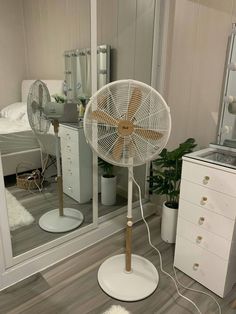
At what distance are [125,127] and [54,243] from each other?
1.11m

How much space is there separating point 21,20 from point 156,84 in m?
1.17

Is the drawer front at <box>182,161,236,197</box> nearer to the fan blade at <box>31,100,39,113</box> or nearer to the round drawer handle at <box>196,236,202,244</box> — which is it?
the round drawer handle at <box>196,236,202,244</box>

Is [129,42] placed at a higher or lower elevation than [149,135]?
higher

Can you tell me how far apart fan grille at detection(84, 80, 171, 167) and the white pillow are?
0.80 m

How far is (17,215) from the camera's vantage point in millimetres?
2012

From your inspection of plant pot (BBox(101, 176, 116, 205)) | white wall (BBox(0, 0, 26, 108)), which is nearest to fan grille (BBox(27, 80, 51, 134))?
white wall (BBox(0, 0, 26, 108))

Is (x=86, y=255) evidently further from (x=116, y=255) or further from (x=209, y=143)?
(x=209, y=143)

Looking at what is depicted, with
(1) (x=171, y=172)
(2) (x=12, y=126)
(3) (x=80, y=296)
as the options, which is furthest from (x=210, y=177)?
(2) (x=12, y=126)

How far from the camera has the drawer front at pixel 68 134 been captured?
2.07 metres

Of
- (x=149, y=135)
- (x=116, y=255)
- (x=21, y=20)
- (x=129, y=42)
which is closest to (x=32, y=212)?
(x=116, y=255)

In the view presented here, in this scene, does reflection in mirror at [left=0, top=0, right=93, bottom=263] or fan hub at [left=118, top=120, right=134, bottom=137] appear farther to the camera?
reflection in mirror at [left=0, top=0, right=93, bottom=263]

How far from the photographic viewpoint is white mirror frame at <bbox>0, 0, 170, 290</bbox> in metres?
1.53

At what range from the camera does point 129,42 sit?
2.23 metres

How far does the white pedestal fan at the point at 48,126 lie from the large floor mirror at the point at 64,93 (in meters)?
0.04
